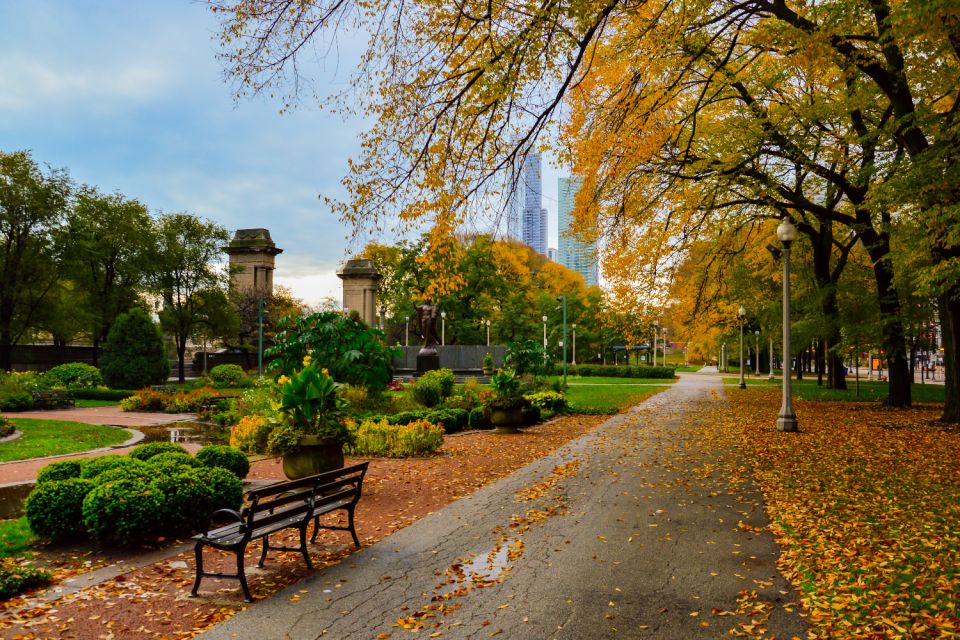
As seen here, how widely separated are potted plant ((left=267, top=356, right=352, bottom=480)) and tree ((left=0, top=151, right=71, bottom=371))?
28.7 metres

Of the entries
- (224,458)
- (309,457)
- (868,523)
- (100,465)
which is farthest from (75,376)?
(868,523)

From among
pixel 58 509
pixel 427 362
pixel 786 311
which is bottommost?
pixel 58 509

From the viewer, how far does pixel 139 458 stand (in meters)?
7.84

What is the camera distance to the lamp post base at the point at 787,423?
15.6 m

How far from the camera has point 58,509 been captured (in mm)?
6469

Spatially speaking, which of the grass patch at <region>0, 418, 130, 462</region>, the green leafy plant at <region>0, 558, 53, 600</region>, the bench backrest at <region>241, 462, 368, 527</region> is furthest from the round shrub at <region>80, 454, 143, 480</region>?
the grass patch at <region>0, 418, 130, 462</region>

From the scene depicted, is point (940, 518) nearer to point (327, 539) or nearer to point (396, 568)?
point (396, 568)

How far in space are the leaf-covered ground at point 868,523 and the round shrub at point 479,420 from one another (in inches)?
237

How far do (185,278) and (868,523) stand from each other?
38.9 metres

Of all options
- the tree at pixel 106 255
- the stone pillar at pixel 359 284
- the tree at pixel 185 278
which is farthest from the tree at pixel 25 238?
the stone pillar at pixel 359 284

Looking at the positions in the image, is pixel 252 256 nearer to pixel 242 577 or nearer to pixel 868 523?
pixel 242 577

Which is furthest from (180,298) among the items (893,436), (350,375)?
(893,436)

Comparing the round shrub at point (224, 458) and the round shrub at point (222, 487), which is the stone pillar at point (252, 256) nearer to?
the round shrub at point (224, 458)

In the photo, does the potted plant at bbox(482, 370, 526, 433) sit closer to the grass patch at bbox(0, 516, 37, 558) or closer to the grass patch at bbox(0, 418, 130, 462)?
the grass patch at bbox(0, 418, 130, 462)
